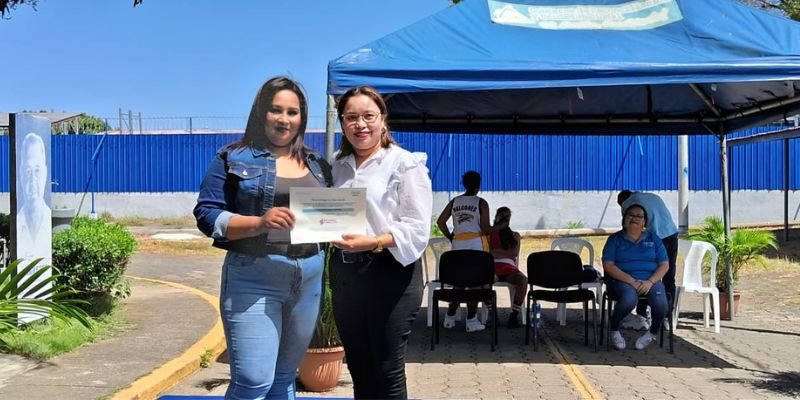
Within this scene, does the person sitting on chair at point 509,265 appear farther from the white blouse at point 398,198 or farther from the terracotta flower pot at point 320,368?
the white blouse at point 398,198

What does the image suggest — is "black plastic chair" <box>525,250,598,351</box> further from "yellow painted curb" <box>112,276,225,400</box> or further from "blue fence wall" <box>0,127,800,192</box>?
"blue fence wall" <box>0,127,800,192</box>

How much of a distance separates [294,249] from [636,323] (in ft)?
Answer: 21.4

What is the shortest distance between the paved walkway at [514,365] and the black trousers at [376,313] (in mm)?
2474

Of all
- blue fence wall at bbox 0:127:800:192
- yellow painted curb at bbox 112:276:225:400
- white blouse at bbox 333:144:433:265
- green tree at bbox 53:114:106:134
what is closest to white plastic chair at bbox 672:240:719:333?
yellow painted curb at bbox 112:276:225:400

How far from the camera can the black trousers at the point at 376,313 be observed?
3.35m

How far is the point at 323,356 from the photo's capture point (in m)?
5.85

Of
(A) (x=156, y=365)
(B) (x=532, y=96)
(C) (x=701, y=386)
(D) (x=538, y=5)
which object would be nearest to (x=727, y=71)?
(D) (x=538, y=5)

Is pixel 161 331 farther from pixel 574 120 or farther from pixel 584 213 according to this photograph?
pixel 584 213

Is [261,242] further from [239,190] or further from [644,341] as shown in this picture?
[644,341]

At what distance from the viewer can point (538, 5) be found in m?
7.58

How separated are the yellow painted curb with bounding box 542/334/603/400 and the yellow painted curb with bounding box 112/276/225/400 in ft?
10.4

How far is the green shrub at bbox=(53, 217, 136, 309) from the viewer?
25.6 ft

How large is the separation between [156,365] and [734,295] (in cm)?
682

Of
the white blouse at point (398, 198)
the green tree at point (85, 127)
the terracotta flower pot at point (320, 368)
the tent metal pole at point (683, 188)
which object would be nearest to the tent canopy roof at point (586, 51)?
the terracotta flower pot at point (320, 368)
